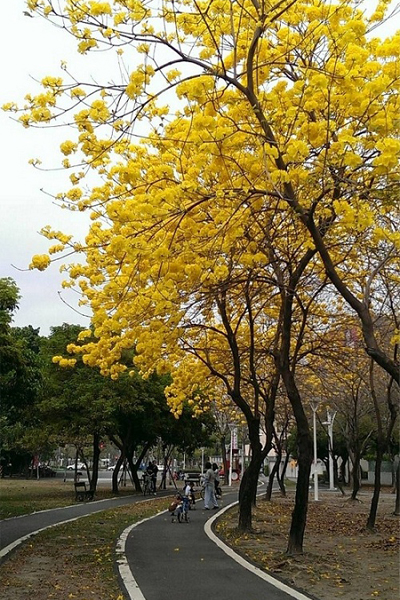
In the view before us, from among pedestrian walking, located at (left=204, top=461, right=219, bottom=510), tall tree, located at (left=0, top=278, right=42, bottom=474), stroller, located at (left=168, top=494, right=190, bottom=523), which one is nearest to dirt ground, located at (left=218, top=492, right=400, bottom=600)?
stroller, located at (left=168, top=494, right=190, bottom=523)

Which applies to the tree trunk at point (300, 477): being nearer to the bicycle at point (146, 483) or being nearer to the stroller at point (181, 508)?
the stroller at point (181, 508)

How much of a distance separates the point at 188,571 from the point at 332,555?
3100 mm

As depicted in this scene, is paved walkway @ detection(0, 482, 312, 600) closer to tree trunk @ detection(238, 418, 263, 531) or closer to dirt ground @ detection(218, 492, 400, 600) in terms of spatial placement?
dirt ground @ detection(218, 492, 400, 600)

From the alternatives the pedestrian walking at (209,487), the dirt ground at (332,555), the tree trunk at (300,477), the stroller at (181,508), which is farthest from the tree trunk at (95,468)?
the tree trunk at (300,477)

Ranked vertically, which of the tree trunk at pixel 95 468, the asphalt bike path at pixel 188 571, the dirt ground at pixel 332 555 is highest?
the tree trunk at pixel 95 468

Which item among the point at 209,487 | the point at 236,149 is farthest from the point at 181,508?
the point at 236,149

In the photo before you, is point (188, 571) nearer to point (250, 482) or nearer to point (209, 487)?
point (250, 482)

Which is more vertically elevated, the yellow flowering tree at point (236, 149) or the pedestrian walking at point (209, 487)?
the yellow flowering tree at point (236, 149)

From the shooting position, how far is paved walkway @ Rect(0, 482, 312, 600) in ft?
24.9

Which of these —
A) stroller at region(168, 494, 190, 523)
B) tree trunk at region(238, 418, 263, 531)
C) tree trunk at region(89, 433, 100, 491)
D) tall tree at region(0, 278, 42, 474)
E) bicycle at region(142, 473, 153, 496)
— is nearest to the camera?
tall tree at region(0, 278, 42, 474)

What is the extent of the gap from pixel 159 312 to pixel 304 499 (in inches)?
173

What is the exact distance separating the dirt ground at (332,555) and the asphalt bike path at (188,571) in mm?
362

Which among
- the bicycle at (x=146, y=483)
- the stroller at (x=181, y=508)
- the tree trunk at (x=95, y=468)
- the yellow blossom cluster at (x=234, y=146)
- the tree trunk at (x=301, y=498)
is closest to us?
the yellow blossom cluster at (x=234, y=146)

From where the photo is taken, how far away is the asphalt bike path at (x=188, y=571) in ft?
24.8
